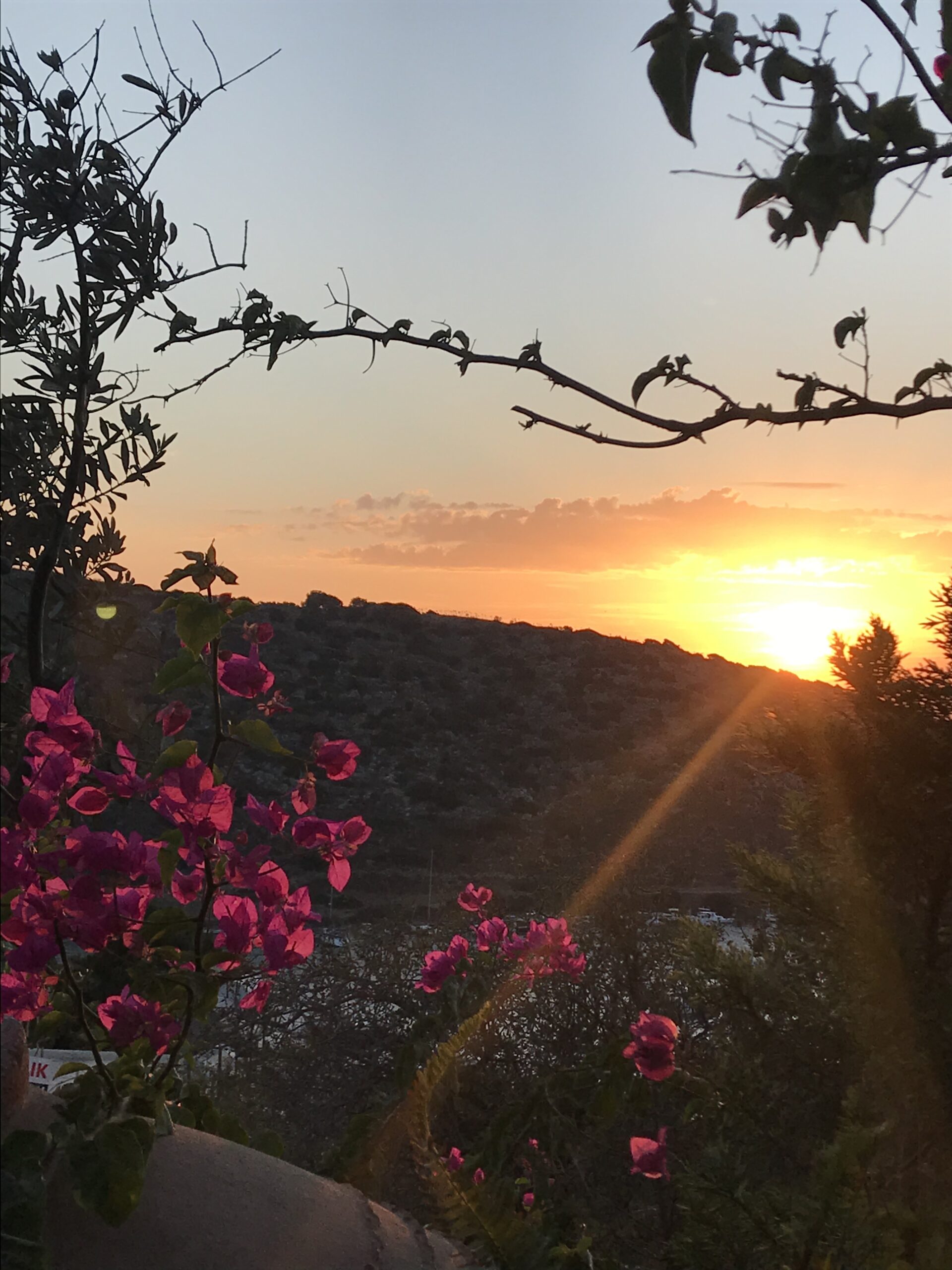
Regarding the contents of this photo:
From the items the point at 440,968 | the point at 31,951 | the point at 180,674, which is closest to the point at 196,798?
the point at 180,674

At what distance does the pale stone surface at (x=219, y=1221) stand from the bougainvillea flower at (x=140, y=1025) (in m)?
0.13

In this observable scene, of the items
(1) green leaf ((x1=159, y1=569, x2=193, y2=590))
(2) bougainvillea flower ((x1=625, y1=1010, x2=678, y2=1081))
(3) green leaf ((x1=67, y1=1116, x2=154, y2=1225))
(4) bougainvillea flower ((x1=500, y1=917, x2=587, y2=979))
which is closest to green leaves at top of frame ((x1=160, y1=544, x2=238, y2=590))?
(1) green leaf ((x1=159, y1=569, x2=193, y2=590))

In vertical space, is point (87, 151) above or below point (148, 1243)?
above

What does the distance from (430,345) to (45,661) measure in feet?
6.53

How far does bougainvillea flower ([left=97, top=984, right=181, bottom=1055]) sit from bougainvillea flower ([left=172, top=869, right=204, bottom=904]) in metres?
0.17

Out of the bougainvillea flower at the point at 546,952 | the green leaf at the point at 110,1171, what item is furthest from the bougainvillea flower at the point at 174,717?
the bougainvillea flower at the point at 546,952

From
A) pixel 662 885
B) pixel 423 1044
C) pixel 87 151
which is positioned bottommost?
pixel 662 885

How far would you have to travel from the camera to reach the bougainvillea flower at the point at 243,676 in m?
1.54

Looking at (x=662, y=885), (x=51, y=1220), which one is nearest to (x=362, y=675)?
(x=662, y=885)

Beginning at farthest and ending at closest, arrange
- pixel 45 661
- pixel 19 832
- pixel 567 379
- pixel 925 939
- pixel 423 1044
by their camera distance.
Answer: pixel 45 661 < pixel 423 1044 < pixel 925 939 < pixel 567 379 < pixel 19 832

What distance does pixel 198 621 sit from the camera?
4.64 ft

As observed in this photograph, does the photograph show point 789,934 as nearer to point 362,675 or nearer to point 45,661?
point 45,661

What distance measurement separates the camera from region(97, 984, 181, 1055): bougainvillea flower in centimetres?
155

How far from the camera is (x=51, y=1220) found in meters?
1.31
